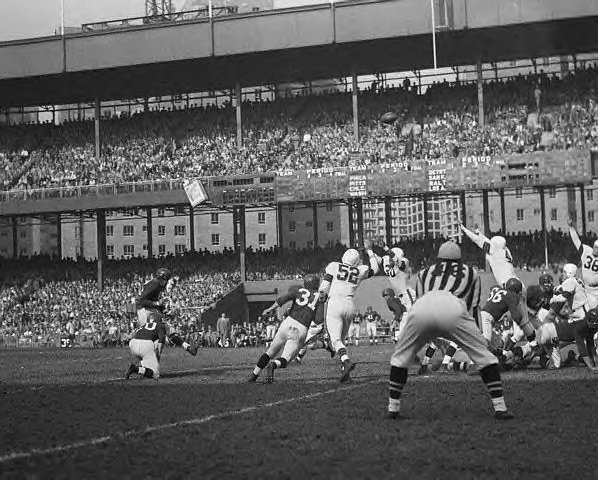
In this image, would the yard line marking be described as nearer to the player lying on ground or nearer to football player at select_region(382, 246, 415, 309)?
the player lying on ground

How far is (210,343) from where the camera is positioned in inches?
1690

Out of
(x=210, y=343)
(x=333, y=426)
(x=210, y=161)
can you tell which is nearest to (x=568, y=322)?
(x=333, y=426)

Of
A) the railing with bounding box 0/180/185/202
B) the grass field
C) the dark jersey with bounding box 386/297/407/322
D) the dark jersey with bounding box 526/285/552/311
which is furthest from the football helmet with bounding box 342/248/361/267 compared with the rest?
the railing with bounding box 0/180/185/202

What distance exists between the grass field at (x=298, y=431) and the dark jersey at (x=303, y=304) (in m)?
1.14

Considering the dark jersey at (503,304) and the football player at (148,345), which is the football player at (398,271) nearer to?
the dark jersey at (503,304)

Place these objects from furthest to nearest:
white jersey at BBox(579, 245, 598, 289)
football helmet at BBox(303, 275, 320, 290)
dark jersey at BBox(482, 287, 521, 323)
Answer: white jersey at BBox(579, 245, 598, 289) < dark jersey at BBox(482, 287, 521, 323) < football helmet at BBox(303, 275, 320, 290)

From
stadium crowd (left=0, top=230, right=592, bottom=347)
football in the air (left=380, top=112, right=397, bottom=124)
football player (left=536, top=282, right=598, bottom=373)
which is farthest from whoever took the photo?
football in the air (left=380, top=112, right=397, bottom=124)

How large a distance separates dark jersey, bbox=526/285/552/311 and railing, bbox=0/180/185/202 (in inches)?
1301

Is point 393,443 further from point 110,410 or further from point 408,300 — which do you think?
point 408,300

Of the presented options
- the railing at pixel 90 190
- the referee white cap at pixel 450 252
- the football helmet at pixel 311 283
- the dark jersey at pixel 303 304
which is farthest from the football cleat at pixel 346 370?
the railing at pixel 90 190

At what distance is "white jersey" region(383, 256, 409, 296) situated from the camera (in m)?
20.3

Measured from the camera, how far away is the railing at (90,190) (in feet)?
168

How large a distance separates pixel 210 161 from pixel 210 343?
1275cm

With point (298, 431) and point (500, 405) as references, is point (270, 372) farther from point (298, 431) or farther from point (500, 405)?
point (298, 431)
